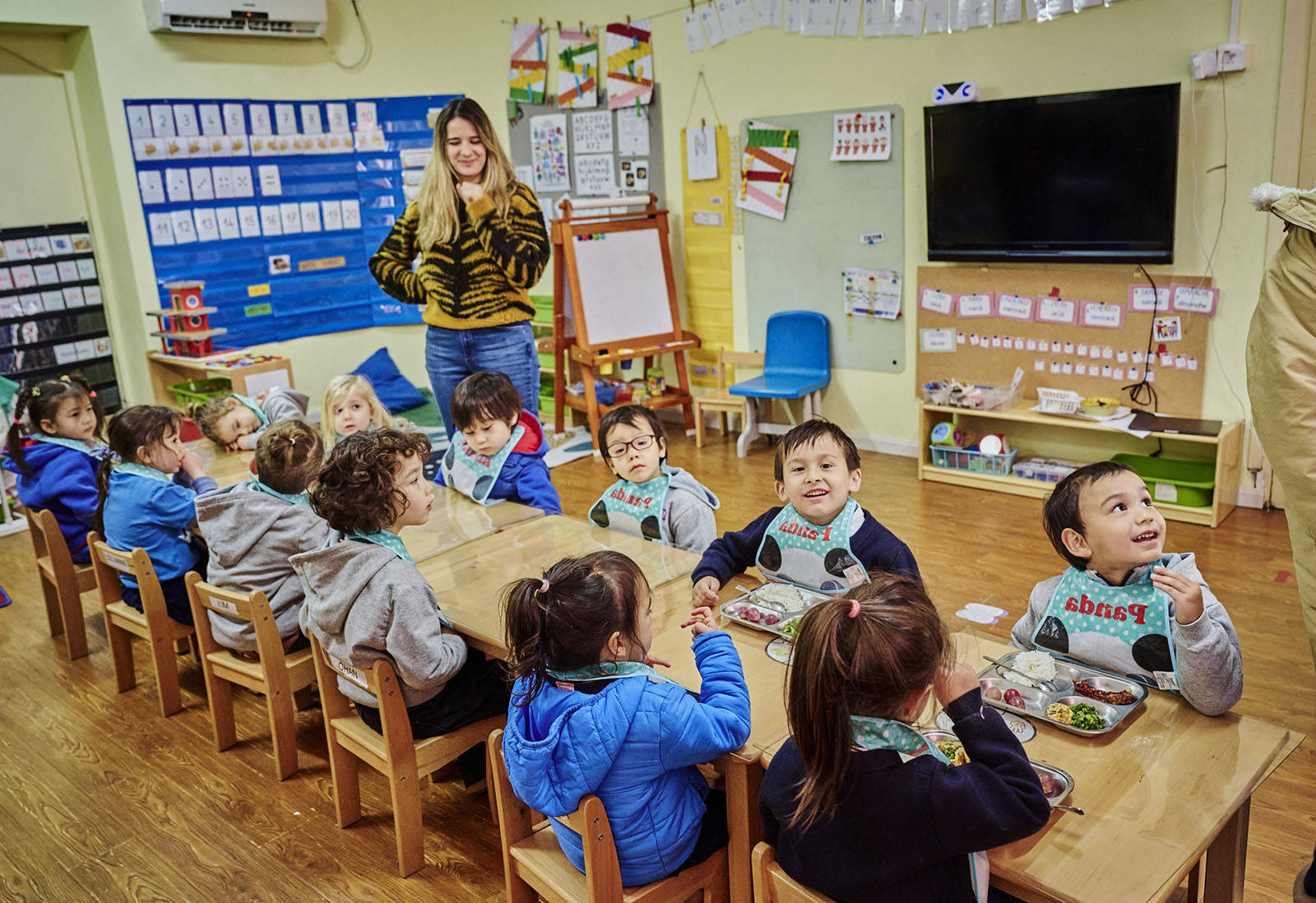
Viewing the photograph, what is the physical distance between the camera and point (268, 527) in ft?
8.67

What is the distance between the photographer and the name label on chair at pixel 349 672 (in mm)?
2133

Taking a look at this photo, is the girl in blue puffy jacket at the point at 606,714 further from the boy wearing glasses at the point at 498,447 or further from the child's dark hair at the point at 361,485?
the boy wearing glasses at the point at 498,447

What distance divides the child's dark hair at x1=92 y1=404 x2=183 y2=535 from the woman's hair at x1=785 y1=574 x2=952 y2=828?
2.40 m

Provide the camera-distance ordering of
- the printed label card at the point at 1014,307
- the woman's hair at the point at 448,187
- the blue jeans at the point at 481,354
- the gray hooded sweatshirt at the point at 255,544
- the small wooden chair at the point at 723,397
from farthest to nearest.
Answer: the small wooden chair at the point at 723,397
the printed label card at the point at 1014,307
the blue jeans at the point at 481,354
the woman's hair at the point at 448,187
the gray hooded sweatshirt at the point at 255,544

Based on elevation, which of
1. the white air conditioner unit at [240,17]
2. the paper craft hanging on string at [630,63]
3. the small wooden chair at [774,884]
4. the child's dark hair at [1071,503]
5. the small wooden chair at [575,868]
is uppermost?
the white air conditioner unit at [240,17]

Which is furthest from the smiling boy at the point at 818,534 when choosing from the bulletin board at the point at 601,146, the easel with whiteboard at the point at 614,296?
the bulletin board at the point at 601,146

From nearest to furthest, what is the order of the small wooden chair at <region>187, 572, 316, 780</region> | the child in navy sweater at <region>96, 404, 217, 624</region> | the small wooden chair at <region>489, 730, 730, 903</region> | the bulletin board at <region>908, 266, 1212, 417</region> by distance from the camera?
the small wooden chair at <region>489, 730, 730, 903</region> → the small wooden chair at <region>187, 572, 316, 780</region> → the child in navy sweater at <region>96, 404, 217, 624</region> → the bulletin board at <region>908, 266, 1212, 417</region>

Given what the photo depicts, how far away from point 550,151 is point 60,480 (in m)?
3.78

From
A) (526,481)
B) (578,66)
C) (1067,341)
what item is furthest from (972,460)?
(578,66)

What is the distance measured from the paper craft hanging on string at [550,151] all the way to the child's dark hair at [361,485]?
14.8 feet

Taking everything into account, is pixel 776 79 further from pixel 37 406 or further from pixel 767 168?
pixel 37 406

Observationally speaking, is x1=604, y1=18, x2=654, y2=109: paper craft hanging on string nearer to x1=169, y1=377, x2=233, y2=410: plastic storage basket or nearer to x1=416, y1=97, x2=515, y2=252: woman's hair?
x1=416, y1=97, x2=515, y2=252: woman's hair

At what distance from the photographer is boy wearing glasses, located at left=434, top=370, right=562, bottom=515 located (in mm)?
3061

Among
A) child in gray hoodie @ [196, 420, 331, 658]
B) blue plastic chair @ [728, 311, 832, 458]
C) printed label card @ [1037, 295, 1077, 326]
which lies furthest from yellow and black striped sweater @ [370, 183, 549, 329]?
printed label card @ [1037, 295, 1077, 326]
